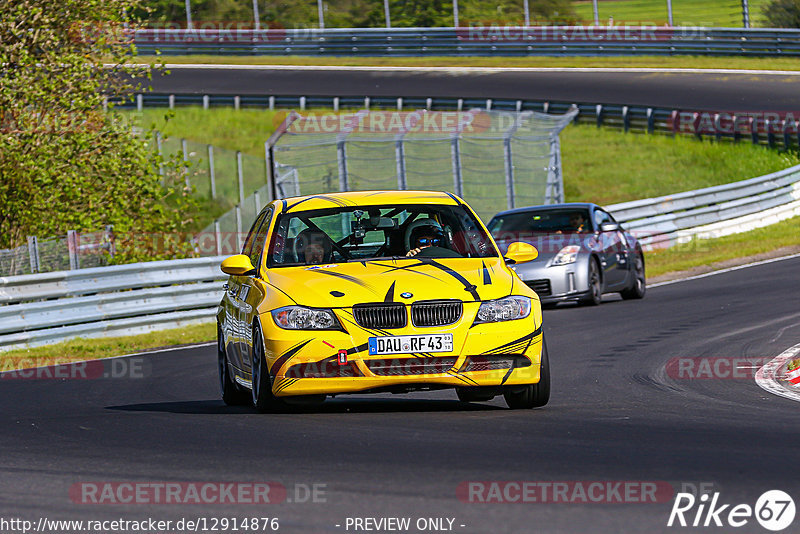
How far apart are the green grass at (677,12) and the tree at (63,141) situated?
3223 cm

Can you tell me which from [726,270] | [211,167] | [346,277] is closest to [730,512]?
[346,277]

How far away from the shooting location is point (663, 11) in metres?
52.4

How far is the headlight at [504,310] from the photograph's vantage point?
9023 mm

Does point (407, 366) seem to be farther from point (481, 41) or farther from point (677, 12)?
point (481, 41)

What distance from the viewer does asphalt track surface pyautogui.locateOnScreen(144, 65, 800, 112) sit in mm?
43750

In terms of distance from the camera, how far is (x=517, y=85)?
1887 inches

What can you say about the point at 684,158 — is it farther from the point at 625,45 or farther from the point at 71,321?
the point at 71,321

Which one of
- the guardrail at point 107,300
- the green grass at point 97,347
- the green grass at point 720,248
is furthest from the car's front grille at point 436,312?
the green grass at point 720,248

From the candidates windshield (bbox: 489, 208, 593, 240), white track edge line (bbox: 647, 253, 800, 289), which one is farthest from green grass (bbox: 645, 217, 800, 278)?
windshield (bbox: 489, 208, 593, 240)

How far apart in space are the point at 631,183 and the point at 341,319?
30465mm

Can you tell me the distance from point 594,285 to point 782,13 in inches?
1335

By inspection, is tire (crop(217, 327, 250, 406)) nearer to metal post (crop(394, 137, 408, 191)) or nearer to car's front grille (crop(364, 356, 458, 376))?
car's front grille (crop(364, 356, 458, 376))

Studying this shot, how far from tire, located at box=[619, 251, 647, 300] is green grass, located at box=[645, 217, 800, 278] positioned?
13.0 ft

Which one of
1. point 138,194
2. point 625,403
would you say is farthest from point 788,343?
point 138,194
